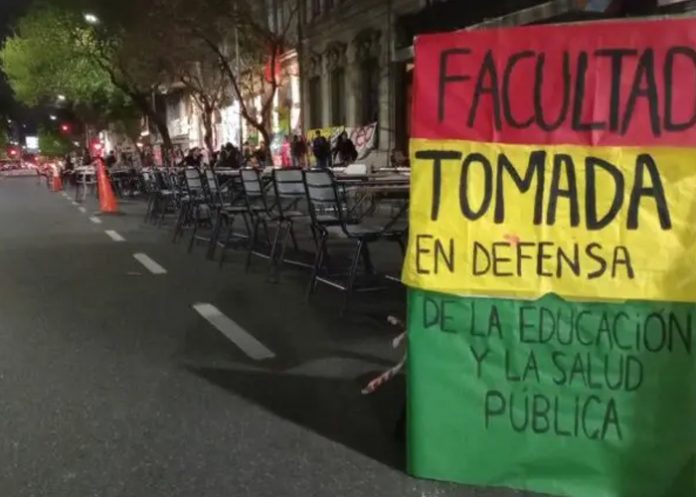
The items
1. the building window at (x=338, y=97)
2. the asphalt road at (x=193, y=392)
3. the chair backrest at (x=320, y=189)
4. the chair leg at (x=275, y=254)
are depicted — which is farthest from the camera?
the building window at (x=338, y=97)

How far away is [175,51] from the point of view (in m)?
A: 28.8

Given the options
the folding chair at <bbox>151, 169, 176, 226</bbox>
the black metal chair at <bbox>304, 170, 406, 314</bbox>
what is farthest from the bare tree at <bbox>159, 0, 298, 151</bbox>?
the black metal chair at <bbox>304, 170, 406, 314</bbox>

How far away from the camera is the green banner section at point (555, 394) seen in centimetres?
312

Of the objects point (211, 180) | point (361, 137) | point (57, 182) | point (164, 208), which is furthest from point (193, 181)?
point (57, 182)

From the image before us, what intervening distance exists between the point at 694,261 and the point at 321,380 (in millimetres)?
2583

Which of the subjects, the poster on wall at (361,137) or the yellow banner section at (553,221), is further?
the poster on wall at (361,137)

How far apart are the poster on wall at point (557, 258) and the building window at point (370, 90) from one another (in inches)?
909

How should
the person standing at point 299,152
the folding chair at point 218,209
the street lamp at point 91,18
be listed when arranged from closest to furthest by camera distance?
the folding chair at point 218,209 → the person standing at point 299,152 → the street lamp at point 91,18

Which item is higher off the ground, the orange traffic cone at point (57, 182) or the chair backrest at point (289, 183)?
the chair backrest at point (289, 183)

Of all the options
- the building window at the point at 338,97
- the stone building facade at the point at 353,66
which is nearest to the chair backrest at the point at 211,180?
the stone building facade at the point at 353,66

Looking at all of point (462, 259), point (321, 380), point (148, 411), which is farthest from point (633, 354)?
point (148, 411)

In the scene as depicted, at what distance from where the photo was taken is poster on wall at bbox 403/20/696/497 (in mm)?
3047

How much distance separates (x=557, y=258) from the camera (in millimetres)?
3191

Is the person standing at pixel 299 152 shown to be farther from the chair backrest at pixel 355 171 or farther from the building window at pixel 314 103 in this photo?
the chair backrest at pixel 355 171
